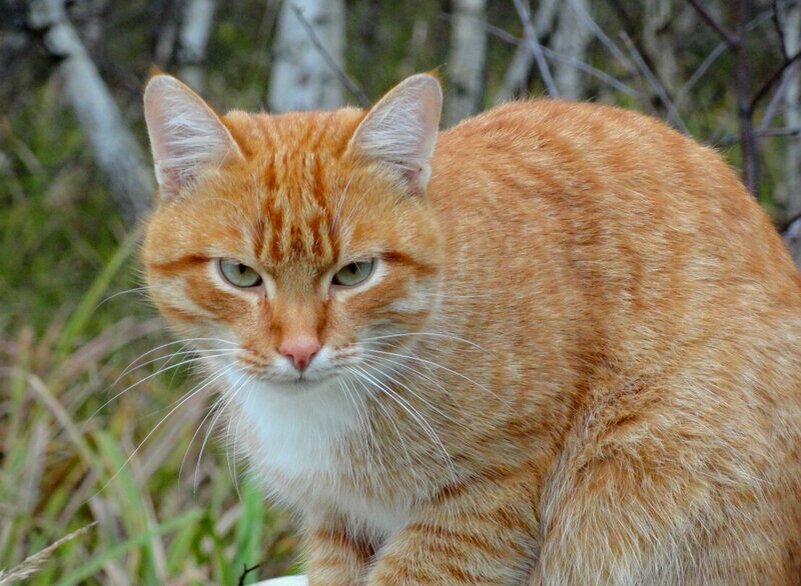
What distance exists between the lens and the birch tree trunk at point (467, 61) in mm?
6461

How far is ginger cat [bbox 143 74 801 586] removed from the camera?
2787 mm

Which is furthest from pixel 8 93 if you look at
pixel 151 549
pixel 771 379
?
pixel 771 379

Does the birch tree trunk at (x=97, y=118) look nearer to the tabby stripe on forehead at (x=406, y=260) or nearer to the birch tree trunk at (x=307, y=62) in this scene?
the birch tree trunk at (x=307, y=62)

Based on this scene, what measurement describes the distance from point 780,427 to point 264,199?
4.72ft

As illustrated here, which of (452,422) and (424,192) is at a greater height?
(424,192)

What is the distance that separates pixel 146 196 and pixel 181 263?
296cm

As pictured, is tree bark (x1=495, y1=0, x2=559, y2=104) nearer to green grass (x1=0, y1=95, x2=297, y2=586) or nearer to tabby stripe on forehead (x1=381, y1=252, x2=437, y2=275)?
green grass (x1=0, y1=95, x2=297, y2=586)

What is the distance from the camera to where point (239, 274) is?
110 inches

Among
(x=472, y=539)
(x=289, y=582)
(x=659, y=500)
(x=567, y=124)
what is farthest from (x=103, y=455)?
(x=659, y=500)

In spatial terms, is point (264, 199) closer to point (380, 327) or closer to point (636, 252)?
point (380, 327)

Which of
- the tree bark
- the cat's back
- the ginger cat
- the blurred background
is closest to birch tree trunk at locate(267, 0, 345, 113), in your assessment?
the blurred background

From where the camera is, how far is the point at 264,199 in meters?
2.82

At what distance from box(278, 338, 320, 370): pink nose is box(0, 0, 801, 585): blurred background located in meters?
0.55

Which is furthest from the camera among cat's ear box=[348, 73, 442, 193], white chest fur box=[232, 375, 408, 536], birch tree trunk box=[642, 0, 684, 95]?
birch tree trunk box=[642, 0, 684, 95]
